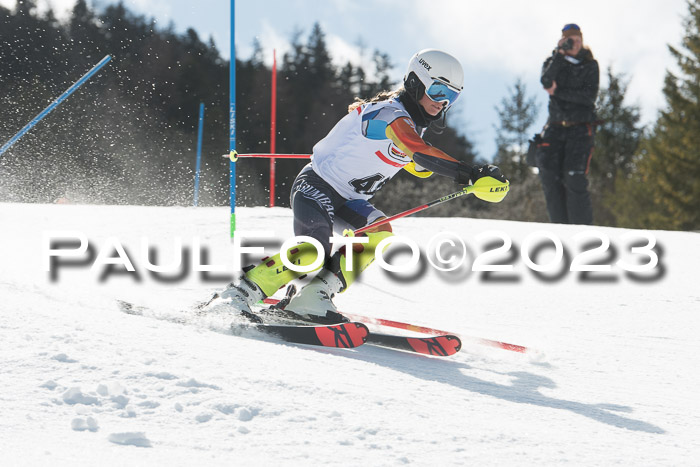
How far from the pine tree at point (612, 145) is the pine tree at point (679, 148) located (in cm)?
374

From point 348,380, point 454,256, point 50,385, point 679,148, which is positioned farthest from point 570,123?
point 679,148

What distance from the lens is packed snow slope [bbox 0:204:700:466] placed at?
1.77 meters

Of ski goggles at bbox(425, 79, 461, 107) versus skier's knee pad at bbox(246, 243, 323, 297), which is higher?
ski goggles at bbox(425, 79, 461, 107)

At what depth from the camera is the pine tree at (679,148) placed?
25.8m

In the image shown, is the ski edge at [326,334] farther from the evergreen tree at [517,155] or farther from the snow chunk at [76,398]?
the evergreen tree at [517,155]

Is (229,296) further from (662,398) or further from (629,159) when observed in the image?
(629,159)

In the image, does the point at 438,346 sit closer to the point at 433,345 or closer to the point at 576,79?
the point at 433,345

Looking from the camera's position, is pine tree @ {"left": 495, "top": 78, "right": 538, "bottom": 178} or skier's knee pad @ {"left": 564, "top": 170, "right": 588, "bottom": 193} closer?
skier's knee pad @ {"left": 564, "top": 170, "right": 588, "bottom": 193}

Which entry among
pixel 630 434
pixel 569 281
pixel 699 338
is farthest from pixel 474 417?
pixel 569 281

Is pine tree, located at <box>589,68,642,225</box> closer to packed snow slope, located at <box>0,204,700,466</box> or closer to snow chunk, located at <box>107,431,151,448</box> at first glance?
packed snow slope, located at <box>0,204,700,466</box>

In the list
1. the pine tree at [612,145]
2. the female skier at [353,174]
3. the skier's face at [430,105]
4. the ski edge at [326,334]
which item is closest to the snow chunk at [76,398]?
the ski edge at [326,334]

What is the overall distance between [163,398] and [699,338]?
120 inches

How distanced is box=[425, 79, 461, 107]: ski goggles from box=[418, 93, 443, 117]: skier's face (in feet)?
0.05

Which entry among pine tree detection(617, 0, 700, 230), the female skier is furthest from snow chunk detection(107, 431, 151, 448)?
pine tree detection(617, 0, 700, 230)
